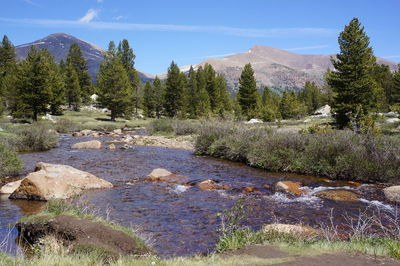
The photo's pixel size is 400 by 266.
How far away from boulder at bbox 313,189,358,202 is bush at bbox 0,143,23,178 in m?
13.0

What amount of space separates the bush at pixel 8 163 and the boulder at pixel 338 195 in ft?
42.7

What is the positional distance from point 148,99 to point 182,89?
10853mm

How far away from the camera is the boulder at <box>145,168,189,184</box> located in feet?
51.6

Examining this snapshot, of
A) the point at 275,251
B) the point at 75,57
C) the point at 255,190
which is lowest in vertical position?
the point at 255,190

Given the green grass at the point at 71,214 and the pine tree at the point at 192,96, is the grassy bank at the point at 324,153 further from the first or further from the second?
the pine tree at the point at 192,96

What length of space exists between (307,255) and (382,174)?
38.7ft

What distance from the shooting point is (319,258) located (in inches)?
209

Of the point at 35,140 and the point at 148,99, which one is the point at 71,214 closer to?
the point at 35,140

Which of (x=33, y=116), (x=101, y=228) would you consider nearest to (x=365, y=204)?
(x=101, y=228)

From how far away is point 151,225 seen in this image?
9484 millimetres

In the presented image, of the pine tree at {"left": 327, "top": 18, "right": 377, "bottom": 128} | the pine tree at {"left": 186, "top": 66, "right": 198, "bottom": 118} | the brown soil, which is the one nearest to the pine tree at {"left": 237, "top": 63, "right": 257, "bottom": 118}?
the pine tree at {"left": 186, "top": 66, "right": 198, "bottom": 118}

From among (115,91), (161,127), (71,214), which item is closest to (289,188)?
(71,214)

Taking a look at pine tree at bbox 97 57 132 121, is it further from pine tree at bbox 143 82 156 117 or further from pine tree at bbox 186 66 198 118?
pine tree at bbox 186 66 198 118

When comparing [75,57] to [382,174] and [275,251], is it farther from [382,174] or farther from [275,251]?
[275,251]
